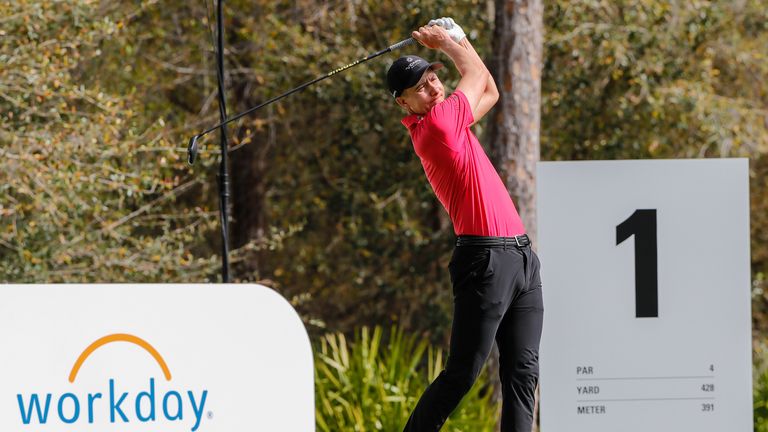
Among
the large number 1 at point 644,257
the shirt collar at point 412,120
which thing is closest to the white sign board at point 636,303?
the large number 1 at point 644,257

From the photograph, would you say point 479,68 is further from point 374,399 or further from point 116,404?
point 374,399

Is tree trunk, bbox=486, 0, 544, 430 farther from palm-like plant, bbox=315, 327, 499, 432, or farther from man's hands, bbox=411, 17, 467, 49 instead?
man's hands, bbox=411, 17, 467, 49

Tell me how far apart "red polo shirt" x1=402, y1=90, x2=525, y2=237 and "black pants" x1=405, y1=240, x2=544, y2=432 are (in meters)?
0.10

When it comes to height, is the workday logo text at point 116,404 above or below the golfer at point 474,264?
below

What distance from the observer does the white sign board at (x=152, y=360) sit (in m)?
2.48

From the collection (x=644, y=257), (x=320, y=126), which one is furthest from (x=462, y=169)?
(x=320, y=126)

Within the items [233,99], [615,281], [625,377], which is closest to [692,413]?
[625,377]

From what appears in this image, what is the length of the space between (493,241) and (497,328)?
31 centimetres

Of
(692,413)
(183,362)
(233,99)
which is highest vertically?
(233,99)

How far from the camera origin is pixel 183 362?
8.44 ft

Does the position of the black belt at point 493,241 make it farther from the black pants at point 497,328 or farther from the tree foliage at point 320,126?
the tree foliage at point 320,126

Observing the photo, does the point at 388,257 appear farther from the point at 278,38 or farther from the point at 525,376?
the point at 525,376

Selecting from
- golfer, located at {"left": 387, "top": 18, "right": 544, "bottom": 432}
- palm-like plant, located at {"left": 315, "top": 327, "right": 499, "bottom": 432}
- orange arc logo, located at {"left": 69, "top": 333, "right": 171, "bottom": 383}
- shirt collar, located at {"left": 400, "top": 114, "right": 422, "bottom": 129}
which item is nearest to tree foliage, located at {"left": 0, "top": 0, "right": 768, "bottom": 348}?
palm-like plant, located at {"left": 315, "top": 327, "right": 499, "bottom": 432}

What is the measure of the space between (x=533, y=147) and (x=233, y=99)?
4.82 m
